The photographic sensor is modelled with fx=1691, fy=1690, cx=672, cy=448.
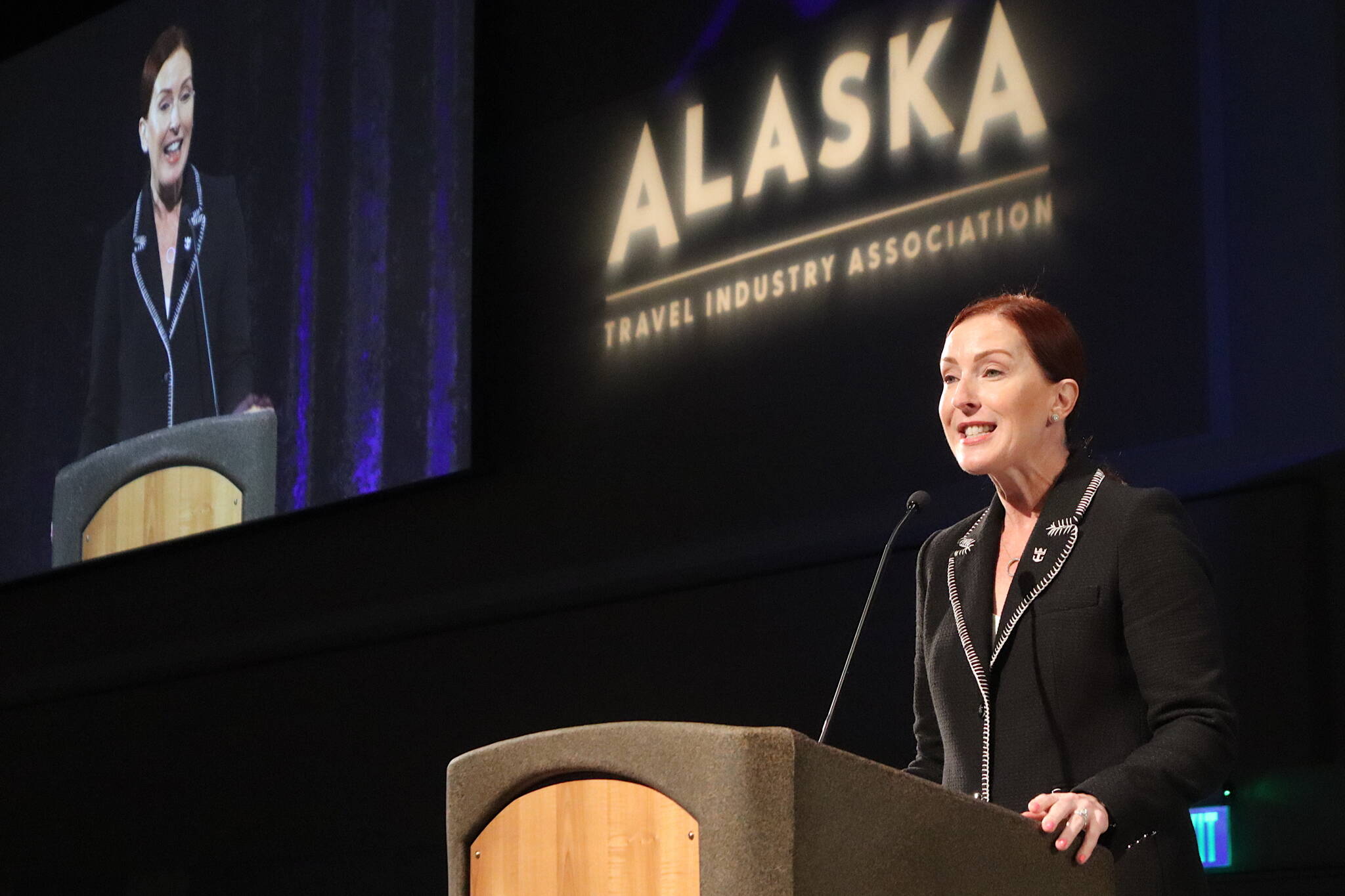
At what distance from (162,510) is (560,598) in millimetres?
1552

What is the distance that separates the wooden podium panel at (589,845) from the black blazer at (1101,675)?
45cm

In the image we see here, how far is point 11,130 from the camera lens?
19.7 feet

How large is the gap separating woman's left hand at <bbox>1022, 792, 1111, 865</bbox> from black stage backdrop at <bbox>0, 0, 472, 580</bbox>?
3107 mm

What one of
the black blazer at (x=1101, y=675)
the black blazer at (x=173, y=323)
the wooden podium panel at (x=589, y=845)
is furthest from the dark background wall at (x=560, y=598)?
the wooden podium panel at (x=589, y=845)

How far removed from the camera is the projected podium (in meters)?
4.89

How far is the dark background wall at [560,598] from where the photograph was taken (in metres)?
2.99

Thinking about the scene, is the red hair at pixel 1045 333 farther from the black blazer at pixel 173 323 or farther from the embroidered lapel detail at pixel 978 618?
the black blazer at pixel 173 323

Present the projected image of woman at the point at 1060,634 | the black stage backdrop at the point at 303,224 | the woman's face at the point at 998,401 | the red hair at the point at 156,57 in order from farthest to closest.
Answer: the red hair at the point at 156,57, the black stage backdrop at the point at 303,224, the woman's face at the point at 998,401, the projected image of woman at the point at 1060,634

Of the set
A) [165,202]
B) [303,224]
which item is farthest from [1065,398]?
[165,202]

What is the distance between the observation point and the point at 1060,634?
1700mm

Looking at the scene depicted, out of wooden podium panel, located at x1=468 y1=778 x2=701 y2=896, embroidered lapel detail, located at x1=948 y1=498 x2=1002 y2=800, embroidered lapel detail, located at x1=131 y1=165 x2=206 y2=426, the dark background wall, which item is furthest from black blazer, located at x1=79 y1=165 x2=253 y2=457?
wooden podium panel, located at x1=468 y1=778 x2=701 y2=896

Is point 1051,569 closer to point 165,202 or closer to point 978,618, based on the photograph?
point 978,618

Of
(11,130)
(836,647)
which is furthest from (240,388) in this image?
(836,647)

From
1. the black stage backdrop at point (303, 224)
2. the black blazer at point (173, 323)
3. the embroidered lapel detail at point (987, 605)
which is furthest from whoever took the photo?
the black blazer at point (173, 323)
